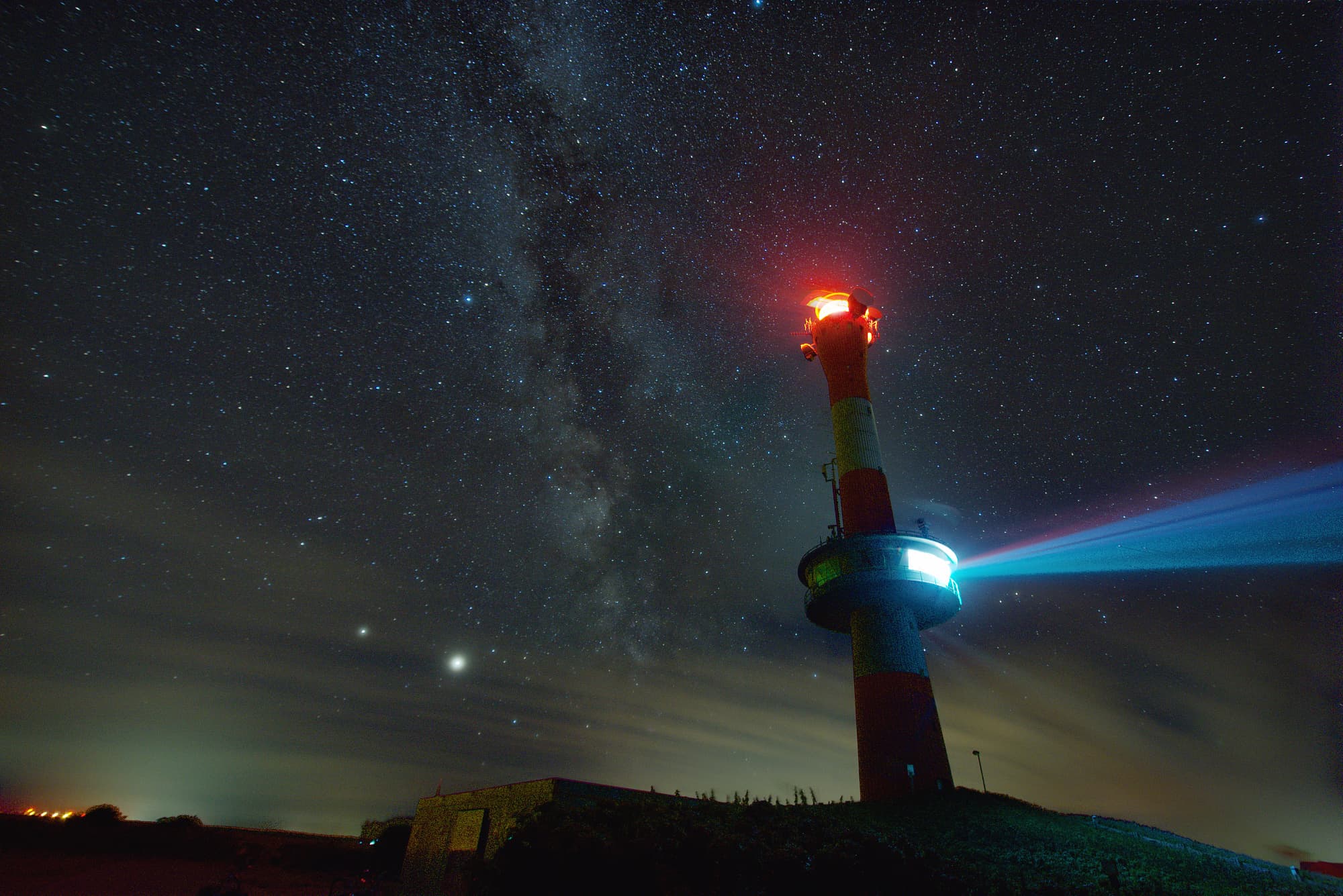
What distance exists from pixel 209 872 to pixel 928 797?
43940mm

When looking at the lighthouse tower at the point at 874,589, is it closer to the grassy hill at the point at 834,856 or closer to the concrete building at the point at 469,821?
the grassy hill at the point at 834,856

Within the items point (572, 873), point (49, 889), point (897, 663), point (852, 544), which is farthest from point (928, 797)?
point (49, 889)

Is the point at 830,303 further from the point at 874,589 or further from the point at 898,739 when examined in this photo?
the point at 898,739

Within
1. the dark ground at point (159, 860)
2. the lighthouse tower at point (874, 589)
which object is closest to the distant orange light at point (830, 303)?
the lighthouse tower at point (874, 589)

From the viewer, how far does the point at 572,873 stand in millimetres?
12266

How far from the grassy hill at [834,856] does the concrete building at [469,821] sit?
787 mm

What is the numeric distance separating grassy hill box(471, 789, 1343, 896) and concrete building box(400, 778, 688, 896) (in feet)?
2.58

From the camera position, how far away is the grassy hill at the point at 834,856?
1261cm

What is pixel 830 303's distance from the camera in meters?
39.2

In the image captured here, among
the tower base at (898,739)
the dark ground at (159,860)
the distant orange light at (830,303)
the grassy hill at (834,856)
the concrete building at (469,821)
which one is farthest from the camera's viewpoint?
the distant orange light at (830,303)

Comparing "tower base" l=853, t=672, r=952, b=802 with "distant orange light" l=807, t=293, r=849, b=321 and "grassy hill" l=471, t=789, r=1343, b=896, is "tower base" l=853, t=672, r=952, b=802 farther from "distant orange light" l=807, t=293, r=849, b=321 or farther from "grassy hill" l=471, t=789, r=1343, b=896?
"distant orange light" l=807, t=293, r=849, b=321

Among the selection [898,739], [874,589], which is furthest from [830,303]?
[898,739]

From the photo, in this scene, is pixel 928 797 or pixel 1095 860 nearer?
pixel 1095 860

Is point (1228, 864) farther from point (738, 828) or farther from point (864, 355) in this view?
point (864, 355)
